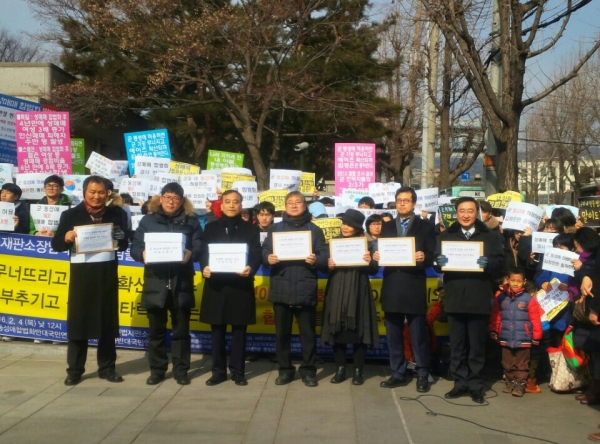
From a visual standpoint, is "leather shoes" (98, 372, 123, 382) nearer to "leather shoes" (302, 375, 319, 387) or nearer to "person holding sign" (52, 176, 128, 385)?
"person holding sign" (52, 176, 128, 385)

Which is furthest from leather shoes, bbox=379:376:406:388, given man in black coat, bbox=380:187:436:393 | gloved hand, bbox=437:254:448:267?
gloved hand, bbox=437:254:448:267

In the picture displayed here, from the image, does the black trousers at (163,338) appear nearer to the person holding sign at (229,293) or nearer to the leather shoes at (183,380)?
the leather shoes at (183,380)

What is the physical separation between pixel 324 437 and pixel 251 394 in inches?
59.5

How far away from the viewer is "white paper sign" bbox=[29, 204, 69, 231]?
9.52 m

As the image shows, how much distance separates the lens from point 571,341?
778cm

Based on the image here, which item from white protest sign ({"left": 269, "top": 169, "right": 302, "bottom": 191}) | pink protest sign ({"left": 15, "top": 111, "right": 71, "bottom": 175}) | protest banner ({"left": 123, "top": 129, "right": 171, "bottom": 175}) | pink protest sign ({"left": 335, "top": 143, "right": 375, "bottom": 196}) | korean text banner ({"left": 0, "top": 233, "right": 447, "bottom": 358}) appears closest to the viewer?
korean text banner ({"left": 0, "top": 233, "right": 447, "bottom": 358})

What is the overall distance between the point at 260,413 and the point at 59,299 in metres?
3.50

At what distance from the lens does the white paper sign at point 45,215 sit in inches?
375

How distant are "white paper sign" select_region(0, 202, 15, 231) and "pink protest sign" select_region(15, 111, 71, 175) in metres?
2.77

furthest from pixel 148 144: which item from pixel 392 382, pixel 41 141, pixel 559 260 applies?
pixel 559 260

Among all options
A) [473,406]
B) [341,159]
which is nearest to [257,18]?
[341,159]

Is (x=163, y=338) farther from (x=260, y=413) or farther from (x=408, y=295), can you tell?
(x=408, y=295)

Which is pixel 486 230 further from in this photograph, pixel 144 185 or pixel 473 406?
pixel 144 185

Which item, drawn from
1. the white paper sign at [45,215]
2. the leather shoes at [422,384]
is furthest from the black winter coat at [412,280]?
the white paper sign at [45,215]
